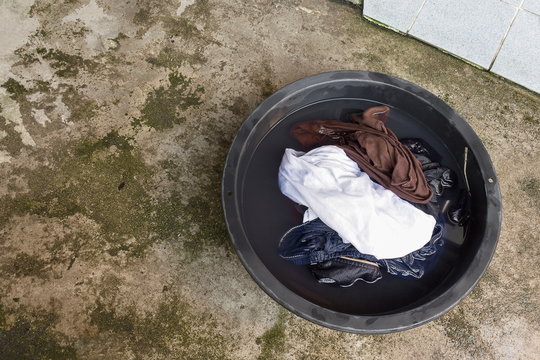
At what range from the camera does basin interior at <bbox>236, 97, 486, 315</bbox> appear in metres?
2.02

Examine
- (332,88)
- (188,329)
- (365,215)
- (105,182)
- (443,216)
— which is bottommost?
(188,329)

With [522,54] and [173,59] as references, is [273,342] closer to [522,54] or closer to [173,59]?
[173,59]

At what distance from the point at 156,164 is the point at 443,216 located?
1430mm

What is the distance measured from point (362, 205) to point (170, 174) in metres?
0.98

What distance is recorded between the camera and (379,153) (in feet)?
6.64

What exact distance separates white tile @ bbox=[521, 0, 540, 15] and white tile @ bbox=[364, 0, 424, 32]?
606 mm

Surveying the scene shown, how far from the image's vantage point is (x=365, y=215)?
6.09 ft

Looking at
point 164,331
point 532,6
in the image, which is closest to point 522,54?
point 532,6

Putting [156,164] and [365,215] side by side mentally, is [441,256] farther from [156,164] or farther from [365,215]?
[156,164]

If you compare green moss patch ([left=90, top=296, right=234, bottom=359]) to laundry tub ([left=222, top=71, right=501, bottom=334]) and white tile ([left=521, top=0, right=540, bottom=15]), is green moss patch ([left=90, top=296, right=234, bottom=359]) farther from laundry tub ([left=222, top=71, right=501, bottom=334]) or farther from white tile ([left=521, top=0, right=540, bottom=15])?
white tile ([left=521, top=0, right=540, bottom=15])

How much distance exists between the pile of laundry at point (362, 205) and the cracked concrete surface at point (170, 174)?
13.8 inches

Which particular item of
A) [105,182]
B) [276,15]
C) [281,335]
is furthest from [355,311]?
[276,15]

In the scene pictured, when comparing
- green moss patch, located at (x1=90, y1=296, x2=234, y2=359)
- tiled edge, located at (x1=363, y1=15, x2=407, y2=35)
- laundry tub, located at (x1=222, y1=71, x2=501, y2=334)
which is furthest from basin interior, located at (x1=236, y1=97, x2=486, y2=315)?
tiled edge, located at (x1=363, y1=15, x2=407, y2=35)

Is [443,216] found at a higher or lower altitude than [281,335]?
higher
